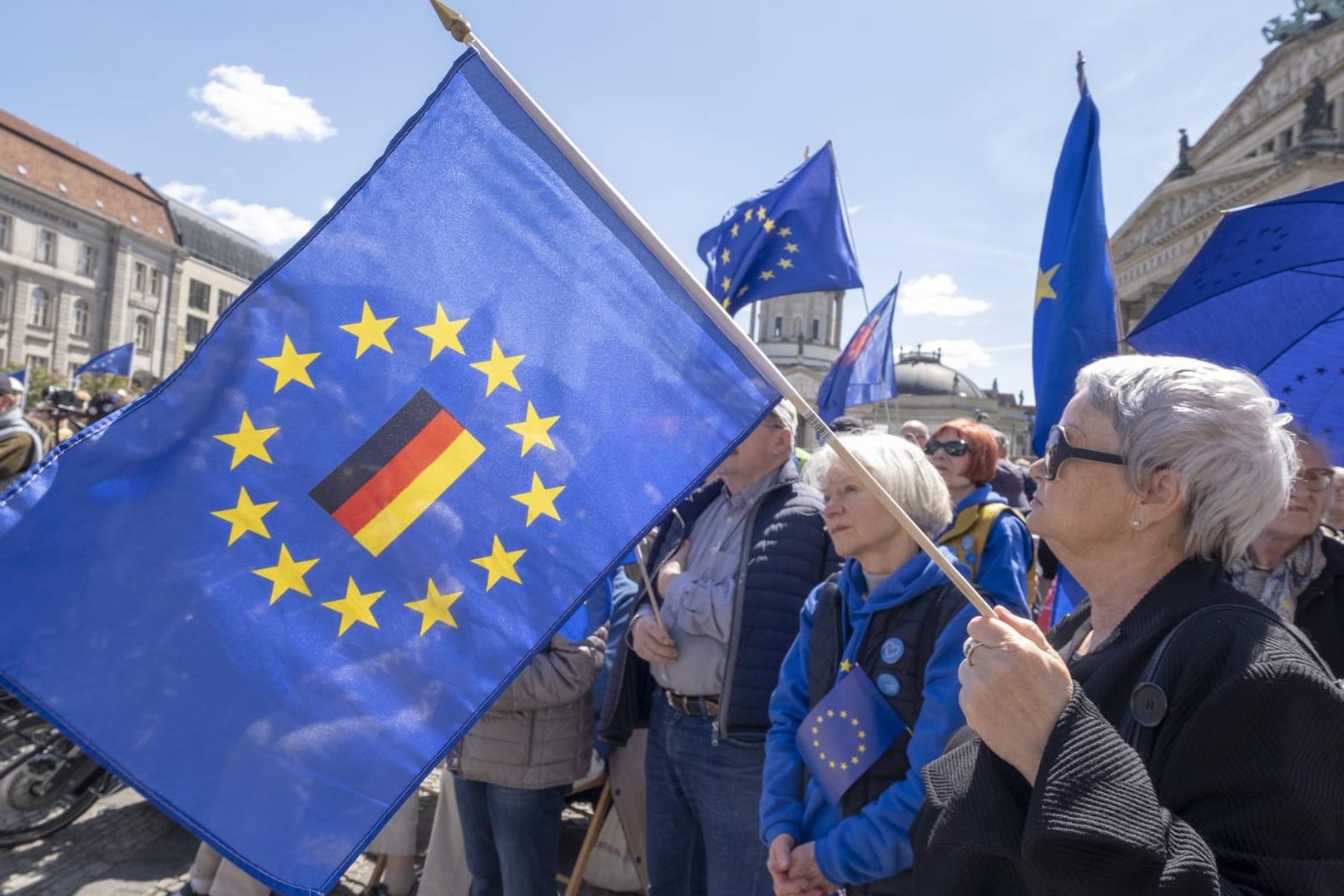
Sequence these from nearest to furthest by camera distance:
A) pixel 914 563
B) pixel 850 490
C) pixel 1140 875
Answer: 1. pixel 1140 875
2. pixel 914 563
3. pixel 850 490

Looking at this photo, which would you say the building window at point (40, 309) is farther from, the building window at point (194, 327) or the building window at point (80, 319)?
the building window at point (194, 327)

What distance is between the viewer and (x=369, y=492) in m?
1.89

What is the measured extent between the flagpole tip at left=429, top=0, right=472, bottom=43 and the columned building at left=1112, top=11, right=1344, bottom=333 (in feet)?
113

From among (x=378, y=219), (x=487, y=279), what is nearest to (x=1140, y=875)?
(x=487, y=279)

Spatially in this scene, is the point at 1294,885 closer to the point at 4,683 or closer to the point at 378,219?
the point at 378,219

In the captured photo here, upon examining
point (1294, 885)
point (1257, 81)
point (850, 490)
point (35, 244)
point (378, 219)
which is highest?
point (35, 244)

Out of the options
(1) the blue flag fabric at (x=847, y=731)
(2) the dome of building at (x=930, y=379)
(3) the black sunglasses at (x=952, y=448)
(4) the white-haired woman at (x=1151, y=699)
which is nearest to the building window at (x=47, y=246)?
(3) the black sunglasses at (x=952, y=448)

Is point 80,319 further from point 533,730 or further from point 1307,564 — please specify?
point 1307,564

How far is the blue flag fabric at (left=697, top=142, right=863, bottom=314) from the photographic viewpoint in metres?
6.32

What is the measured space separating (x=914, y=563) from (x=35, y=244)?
185 ft

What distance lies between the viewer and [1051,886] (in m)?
1.14

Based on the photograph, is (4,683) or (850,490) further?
(850,490)

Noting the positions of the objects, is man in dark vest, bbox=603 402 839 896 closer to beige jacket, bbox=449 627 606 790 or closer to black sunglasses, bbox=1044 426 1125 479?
beige jacket, bbox=449 627 606 790

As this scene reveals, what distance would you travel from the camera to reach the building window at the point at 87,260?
162 ft
